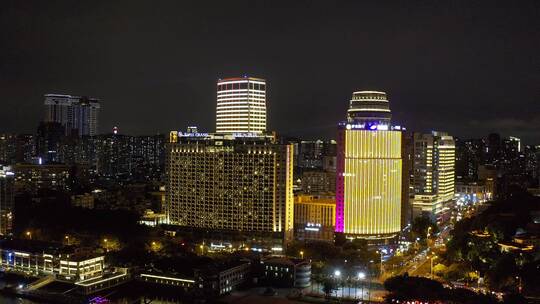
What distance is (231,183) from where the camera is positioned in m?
25.0

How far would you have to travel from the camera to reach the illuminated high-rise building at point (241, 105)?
2798 centimetres

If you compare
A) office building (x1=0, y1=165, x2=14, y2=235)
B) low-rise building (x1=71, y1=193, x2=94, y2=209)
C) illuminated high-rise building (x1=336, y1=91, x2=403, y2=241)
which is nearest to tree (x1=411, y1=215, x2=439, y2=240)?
illuminated high-rise building (x1=336, y1=91, x2=403, y2=241)

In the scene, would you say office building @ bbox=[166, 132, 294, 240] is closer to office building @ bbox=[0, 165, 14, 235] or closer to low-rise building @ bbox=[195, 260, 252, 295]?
low-rise building @ bbox=[195, 260, 252, 295]

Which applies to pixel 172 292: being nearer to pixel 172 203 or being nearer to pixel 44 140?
pixel 172 203

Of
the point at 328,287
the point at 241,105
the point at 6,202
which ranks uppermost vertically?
the point at 241,105

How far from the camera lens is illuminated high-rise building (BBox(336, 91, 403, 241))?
24.3 metres

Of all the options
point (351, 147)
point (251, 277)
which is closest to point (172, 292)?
point (251, 277)

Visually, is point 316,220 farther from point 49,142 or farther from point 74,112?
point 74,112

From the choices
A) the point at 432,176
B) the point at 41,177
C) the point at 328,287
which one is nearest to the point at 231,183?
the point at 328,287

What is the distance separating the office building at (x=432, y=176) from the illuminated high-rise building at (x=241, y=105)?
8812 mm

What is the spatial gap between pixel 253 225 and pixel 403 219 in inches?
259

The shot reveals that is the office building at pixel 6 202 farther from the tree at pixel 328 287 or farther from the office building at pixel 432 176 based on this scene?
the office building at pixel 432 176

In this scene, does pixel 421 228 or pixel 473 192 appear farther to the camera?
pixel 473 192

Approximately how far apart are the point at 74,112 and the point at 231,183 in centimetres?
3990
